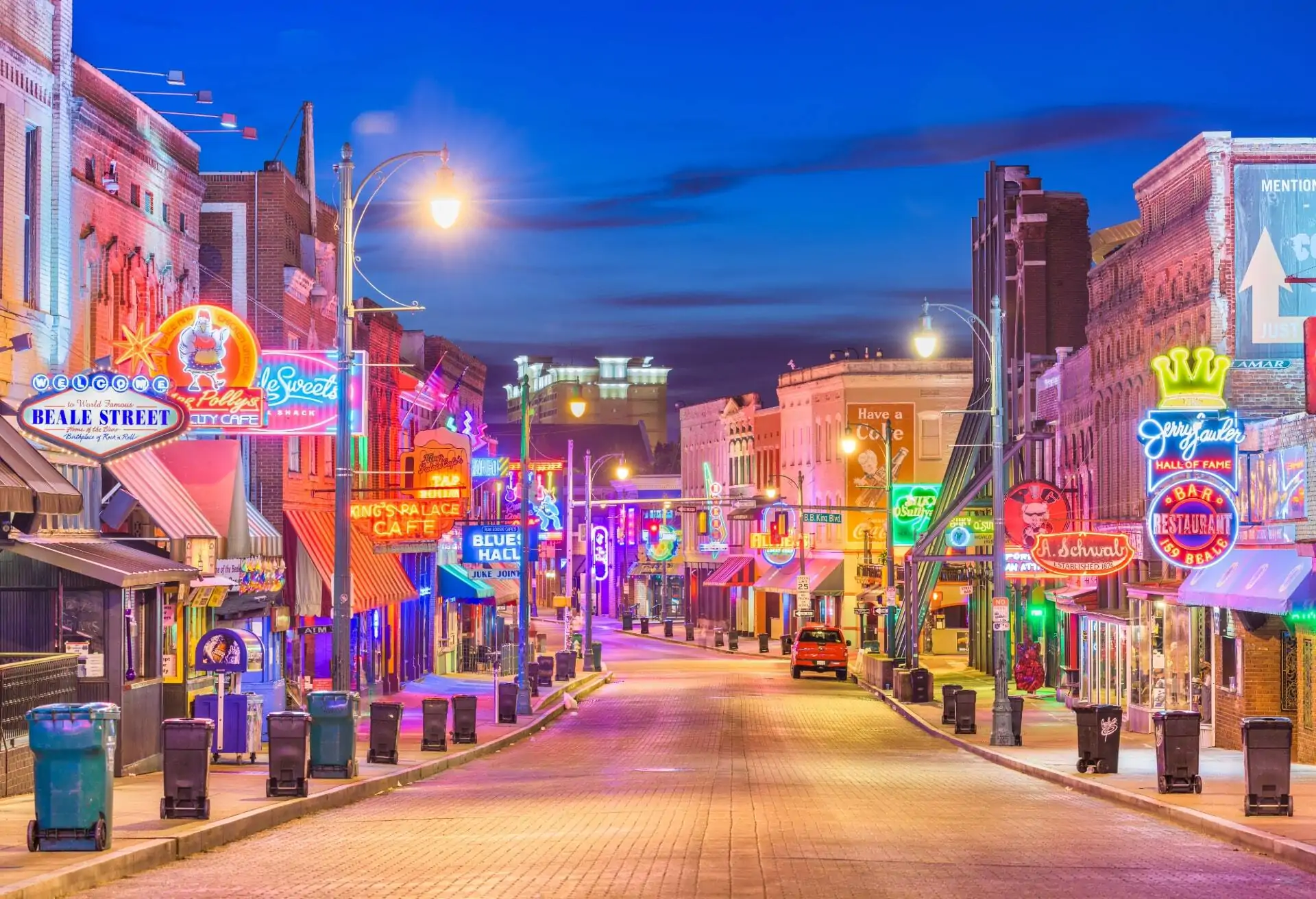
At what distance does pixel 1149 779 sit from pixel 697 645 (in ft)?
231

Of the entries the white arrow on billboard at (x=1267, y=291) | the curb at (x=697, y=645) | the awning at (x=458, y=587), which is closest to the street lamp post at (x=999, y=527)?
the white arrow on billboard at (x=1267, y=291)

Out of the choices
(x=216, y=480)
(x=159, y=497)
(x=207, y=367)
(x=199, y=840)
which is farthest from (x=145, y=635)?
(x=199, y=840)

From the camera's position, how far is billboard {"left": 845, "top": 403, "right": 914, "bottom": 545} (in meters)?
89.9

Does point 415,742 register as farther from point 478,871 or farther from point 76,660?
point 478,871

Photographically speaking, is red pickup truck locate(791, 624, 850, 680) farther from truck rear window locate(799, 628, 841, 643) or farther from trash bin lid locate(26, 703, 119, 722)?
trash bin lid locate(26, 703, 119, 722)

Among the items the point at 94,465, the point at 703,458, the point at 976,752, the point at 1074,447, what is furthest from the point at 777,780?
the point at 703,458

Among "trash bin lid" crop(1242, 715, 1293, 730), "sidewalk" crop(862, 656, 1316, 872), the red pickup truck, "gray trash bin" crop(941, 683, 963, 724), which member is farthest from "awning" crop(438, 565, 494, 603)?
"trash bin lid" crop(1242, 715, 1293, 730)

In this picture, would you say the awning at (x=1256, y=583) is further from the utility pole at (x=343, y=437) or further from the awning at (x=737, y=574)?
the awning at (x=737, y=574)

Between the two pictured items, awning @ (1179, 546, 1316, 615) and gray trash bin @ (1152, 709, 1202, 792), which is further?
awning @ (1179, 546, 1316, 615)

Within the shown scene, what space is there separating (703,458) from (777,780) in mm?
91612

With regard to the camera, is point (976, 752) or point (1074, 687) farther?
point (1074, 687)

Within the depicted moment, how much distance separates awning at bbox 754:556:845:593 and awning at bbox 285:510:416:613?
39.3 meters

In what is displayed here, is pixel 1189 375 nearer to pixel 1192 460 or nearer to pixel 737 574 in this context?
pixel 1192 460

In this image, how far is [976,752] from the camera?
3453 centimetres
